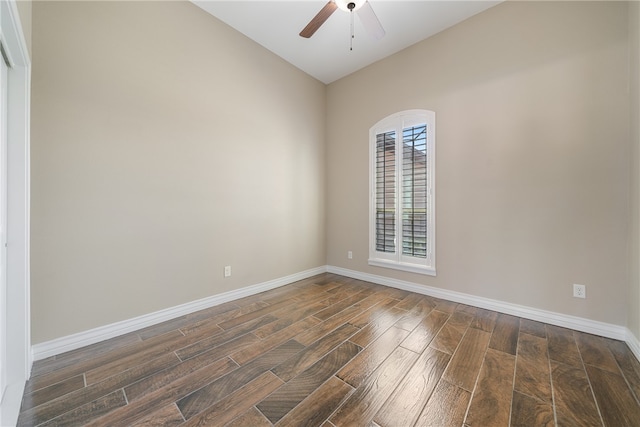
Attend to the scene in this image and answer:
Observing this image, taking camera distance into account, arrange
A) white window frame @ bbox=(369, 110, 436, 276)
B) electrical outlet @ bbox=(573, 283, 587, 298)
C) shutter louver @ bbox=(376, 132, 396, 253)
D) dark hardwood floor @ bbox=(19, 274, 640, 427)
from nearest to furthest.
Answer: dark hardwood floor @ bbox=(19, 274, 640, 427)
electrical outlet @ bbox=(573, 283, 587, 298)
white window frame @ bbox=(369, 110, 436, 276)
shutter louver @ bbox=(376, 132, 396, 253)

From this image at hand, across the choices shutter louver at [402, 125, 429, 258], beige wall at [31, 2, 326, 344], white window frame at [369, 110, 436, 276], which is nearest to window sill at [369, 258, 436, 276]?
white window frame at [369, 110, 436, 276]

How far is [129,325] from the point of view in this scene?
85.5 inches

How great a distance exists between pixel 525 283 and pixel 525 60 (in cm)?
226

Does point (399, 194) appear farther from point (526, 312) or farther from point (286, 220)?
point (526, 312)

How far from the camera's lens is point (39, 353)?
5.86ft

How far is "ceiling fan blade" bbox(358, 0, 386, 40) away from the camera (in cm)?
206

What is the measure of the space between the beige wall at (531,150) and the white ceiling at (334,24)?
23 centimetres

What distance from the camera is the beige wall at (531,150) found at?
2.08 meters

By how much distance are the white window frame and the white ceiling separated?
3.04 feet

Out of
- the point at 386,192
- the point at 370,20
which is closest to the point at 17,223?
the point at 370,20

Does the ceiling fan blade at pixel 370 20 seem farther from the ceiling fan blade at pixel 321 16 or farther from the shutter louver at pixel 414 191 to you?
the shutter louver at pixel 414 191

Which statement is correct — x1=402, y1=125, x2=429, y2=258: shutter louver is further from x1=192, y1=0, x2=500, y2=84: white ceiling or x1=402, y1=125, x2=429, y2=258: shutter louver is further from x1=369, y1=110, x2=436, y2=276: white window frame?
x1=192, y1=0, x2=500, y2=84: white ceiling

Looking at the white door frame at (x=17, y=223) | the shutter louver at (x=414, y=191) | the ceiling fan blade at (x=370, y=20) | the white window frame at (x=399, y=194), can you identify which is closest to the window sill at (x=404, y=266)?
the white window frame at (x=399, y=194)

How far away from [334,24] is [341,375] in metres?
3.50
